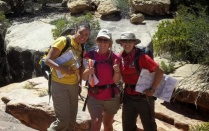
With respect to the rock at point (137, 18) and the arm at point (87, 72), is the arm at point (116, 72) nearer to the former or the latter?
the arm at point (87, 72)

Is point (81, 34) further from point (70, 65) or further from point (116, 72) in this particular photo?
point (116, 72)

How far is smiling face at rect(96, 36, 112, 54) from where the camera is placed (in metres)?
4.18

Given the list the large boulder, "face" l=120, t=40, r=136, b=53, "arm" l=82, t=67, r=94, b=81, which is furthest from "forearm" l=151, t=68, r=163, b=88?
the large boulder

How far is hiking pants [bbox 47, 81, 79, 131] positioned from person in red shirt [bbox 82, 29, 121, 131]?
0.93ft

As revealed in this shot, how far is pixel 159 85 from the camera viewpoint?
4.43 metres

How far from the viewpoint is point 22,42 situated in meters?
11.9

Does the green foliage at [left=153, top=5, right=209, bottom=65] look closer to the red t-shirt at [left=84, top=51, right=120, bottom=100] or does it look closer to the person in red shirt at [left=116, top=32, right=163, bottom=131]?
the person in red shirt at [left=116, top=32, right=163, bottom=131]

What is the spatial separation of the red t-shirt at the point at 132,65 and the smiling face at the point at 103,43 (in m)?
0.23

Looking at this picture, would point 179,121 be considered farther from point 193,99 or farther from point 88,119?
point 88,119

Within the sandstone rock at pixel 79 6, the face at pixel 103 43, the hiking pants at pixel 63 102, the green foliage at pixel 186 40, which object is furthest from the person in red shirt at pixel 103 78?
the sandstone rock at pixel 79 6

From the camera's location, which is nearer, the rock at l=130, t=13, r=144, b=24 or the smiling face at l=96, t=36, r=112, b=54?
the smiling face at l=96, t=36, r=112, b=54

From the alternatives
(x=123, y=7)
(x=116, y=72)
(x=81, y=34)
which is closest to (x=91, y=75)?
(x=116, y=72)

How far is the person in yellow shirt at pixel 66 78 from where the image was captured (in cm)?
429

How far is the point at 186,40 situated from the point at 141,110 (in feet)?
12.8
